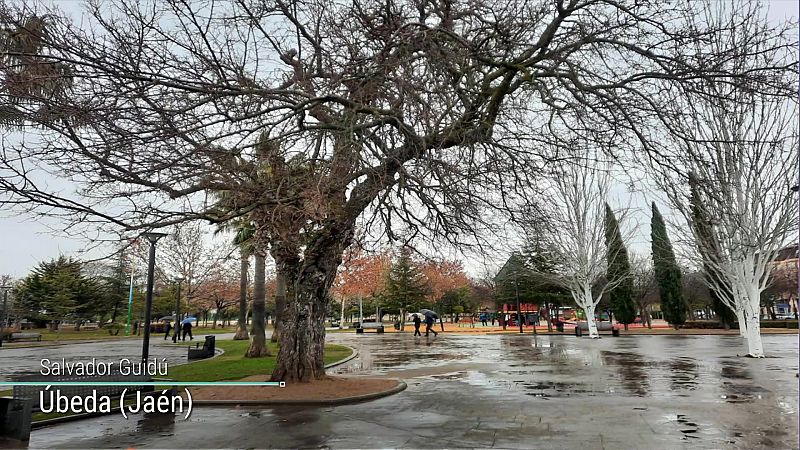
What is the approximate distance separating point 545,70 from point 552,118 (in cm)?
162

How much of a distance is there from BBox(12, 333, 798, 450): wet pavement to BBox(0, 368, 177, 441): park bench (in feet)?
1.21

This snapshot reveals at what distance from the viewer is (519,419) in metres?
8.31

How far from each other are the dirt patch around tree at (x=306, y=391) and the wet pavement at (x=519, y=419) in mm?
484

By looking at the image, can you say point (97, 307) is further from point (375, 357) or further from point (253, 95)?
point (253, 95)

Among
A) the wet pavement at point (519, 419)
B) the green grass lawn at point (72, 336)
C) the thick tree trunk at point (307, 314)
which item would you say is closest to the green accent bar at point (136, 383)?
the thick tree trunk at point (307, 314)

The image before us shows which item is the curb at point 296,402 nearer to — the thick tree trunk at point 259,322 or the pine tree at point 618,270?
the thick tree trunk at point 259,322

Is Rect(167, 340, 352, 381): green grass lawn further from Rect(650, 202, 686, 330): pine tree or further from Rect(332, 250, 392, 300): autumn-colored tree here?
Rect(650, 202, 686, 330): pine tree

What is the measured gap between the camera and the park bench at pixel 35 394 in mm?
7289

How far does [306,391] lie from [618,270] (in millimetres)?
34118

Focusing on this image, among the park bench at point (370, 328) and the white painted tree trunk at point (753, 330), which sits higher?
the white painted tree trunk at point (753, 330)

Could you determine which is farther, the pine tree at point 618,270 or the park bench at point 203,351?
the pine tree at point 618,270

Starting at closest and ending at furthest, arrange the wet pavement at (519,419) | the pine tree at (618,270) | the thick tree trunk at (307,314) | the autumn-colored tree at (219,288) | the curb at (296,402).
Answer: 1. the wet pavement at (519,419)
2. the curb at (296,402)
3. the thick tree trunk at (307,314)
4. the pine tree at (618,270)
5. the autumn-colored tree at (219,288)

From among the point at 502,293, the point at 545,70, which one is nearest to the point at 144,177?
the point at 545,70

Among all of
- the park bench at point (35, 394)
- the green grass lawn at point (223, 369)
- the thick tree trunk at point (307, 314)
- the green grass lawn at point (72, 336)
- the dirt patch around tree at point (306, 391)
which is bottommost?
the green grass lawn at point (72, 336)
